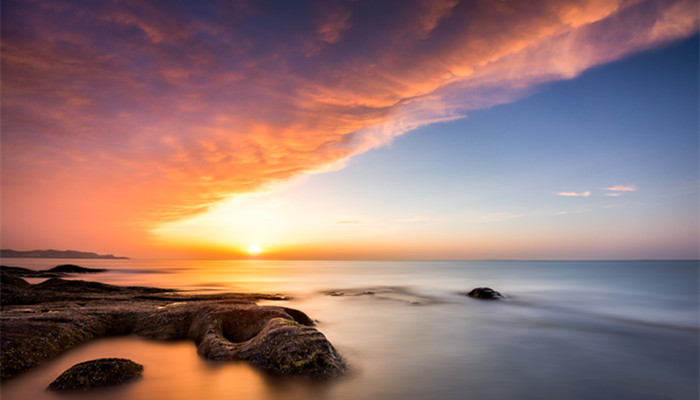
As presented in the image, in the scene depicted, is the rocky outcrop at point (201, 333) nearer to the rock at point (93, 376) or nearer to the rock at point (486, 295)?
the rock at point (93, 376)

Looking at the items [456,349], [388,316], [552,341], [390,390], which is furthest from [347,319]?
[390,390]

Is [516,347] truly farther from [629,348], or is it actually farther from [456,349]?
[629,348]

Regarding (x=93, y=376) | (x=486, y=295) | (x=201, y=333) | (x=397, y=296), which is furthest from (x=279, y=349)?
(x=397, y=296)

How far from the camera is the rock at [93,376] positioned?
21.9ft

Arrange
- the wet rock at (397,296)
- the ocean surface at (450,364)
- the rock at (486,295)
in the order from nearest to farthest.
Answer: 1. the ocean surface at (450,364)
2. the wet rock at (397,296)
3. the rock at (486,295)

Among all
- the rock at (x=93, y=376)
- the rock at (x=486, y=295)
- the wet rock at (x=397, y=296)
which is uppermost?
the rock at (x=93, y=376)

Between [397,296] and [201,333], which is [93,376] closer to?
[201,333]

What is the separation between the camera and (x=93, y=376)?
22.3ft

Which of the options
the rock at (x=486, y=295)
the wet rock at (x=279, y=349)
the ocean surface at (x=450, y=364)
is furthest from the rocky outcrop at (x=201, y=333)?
the rock at (x=486, y=295)

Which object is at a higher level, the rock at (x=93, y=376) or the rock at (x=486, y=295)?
the rock at (x=93, y=376)

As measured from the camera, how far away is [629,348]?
12523 mm

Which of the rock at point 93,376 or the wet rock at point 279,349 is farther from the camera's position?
the wet rock at point 279,349

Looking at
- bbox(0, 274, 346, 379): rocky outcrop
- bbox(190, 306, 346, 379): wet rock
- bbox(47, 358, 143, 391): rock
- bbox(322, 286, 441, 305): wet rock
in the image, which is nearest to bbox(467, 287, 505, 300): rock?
bbox(322, 286, 441, 305): wet rock

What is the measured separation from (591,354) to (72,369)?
44.5 ft
